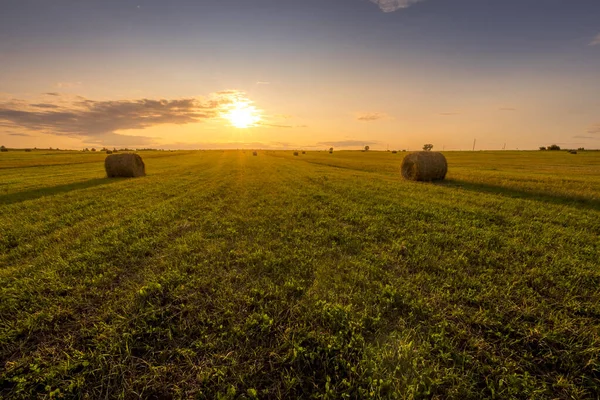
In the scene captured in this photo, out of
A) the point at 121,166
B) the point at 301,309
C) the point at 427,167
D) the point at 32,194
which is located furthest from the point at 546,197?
the point at 121,166

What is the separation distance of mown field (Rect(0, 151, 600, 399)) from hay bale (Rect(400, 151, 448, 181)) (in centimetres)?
1037

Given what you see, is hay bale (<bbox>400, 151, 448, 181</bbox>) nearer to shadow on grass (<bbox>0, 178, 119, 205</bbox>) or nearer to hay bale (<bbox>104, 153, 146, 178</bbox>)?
shadow on grass (<bbox>0, 178, 119, 205</bbox>)

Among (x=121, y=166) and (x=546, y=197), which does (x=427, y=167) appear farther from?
(x=121, y=166)

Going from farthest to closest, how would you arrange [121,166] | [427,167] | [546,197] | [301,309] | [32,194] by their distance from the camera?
[121,166], [427,167], [32,194], [546,197], [301,309]

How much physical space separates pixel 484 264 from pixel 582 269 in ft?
6.19

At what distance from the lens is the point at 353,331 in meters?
3.57

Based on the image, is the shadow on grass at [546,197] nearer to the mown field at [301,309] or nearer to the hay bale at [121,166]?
the mown field at [301,309]

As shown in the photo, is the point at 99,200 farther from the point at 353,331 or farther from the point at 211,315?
the point at 353,331

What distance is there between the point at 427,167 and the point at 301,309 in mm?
17987

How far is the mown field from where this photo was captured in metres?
2.91

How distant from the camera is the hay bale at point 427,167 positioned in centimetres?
1855

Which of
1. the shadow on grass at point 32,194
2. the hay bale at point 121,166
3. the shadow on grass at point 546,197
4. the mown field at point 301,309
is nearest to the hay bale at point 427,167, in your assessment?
the shadow on grass at point 546,197

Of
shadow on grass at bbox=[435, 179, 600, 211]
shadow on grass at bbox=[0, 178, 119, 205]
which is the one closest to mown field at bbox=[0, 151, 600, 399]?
shadow on grass at bbox=[435, 179, 600, 211]

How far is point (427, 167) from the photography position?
1853 cm
